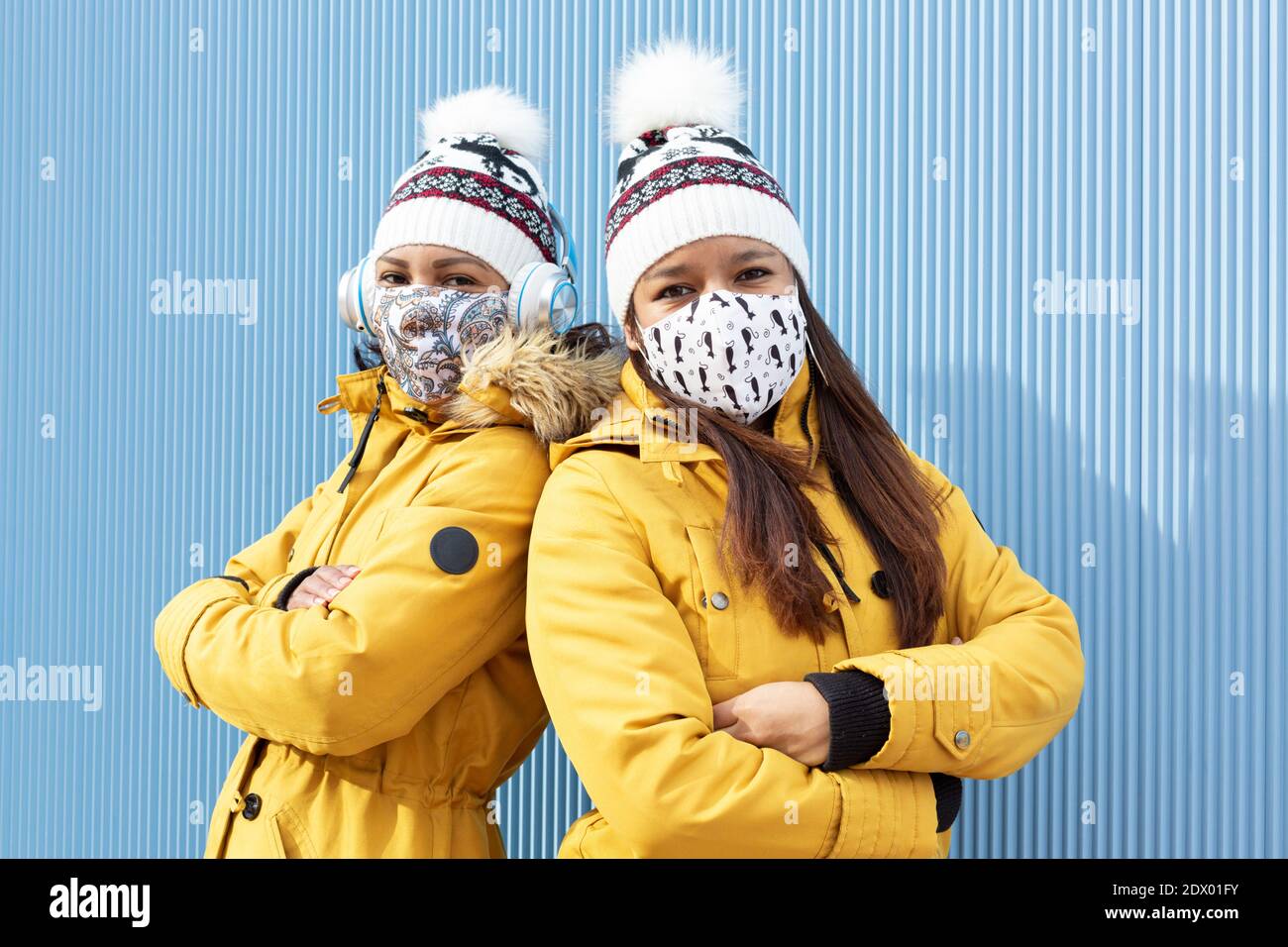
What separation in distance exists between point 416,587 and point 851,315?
5.50ft

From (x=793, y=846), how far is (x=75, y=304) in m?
3.01

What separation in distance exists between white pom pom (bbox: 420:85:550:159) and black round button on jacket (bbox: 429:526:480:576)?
1054 millimetres

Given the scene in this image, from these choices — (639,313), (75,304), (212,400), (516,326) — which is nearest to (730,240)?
(639,313)

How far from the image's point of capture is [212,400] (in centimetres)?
366

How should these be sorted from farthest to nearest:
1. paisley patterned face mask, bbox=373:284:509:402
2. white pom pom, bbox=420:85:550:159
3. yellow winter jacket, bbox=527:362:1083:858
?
white pom pom, bbox=420:85:550:159 → paisley patterned face mask, bbox=373:284:509:402 → yellow winter jacket, bbox=527:362:1083:858

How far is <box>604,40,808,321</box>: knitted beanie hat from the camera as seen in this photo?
2.32 metres

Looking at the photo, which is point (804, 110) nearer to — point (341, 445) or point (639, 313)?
point (639, 313)

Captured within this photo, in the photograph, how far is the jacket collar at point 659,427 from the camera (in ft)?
7.25

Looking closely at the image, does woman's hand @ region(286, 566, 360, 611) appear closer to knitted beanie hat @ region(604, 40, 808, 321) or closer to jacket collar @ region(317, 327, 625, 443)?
jacket collar @ region(317, 327, 625, 443)

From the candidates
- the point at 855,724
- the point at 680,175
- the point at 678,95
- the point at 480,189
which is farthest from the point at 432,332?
the point at 855,724

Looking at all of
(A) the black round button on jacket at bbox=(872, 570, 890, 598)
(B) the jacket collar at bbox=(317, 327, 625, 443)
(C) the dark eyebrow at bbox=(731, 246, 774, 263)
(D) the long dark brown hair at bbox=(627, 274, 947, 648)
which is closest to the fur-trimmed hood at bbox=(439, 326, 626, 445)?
(B) the jacket collar at bbox=(317, 327, 625, 443)

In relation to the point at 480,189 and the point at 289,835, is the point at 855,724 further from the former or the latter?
the point at 480,189

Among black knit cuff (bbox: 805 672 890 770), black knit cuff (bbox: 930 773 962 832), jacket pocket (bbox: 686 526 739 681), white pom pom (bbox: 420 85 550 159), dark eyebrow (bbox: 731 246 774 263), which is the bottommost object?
black knit cuff (bbox: 930 773 962 832)

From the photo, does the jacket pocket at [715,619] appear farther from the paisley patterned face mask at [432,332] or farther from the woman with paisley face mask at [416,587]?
the paisley patterned face mask at [432,332]
